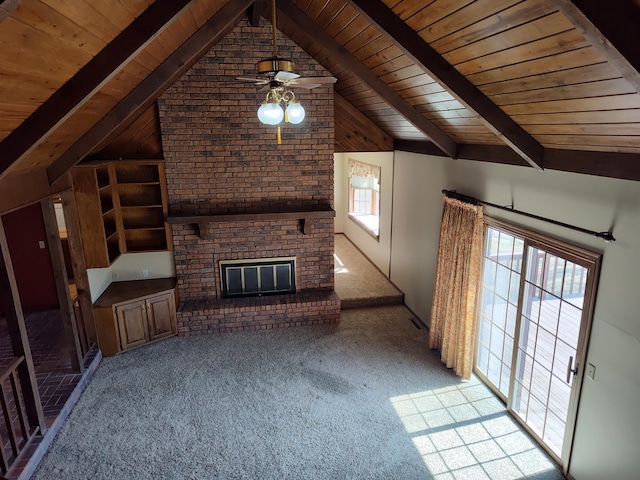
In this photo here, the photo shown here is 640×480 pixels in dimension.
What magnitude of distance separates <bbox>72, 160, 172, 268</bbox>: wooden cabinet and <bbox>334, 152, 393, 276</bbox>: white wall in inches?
148

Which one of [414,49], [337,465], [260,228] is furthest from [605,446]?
[260,228]

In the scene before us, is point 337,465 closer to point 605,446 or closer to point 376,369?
point 376,369

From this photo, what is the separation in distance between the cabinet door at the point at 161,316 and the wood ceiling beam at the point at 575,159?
168 inches

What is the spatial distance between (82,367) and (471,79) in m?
5.00

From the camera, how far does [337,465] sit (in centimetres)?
352

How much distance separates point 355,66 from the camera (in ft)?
14.0

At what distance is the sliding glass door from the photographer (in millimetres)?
3346

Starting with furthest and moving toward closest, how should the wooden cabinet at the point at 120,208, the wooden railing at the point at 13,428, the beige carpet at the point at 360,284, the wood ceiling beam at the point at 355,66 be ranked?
the beige carpet at the point at 360,284
the wooden cabinet at the point at 120,208
the wood ceiling beam at the point at 355,66
the wooden railing at the point at 13,428

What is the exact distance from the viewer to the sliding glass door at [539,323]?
11.0 ft

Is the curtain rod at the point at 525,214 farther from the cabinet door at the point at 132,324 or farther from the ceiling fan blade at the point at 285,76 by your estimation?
the cabinet door at the point at 132,324

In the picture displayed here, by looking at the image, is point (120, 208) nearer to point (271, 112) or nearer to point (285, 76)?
point (271, 112)

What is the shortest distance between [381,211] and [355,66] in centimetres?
382

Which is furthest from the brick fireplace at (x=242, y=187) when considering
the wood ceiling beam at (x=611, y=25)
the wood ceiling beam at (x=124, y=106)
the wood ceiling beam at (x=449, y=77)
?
the wood ceiling beam at (x=611, y=25)

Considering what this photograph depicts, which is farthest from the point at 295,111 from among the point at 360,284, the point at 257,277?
the point at 360,284
